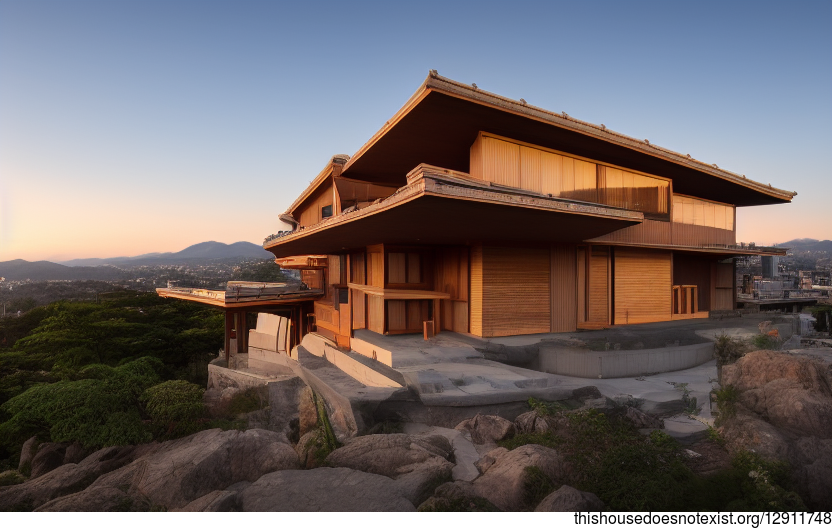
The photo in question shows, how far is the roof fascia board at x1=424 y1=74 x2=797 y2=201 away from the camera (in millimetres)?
8328

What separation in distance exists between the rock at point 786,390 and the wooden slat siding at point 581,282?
5.61 meters

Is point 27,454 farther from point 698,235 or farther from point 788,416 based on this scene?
point 698,235

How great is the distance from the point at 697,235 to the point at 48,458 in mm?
23926

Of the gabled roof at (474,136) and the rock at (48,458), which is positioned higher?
the gabled roof at (474,136)

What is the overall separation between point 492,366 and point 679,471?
4.96 metres

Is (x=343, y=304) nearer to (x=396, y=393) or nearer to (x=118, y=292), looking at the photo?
(x=396, y=393)

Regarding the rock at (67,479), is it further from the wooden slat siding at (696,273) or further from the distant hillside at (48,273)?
the wooden slat siding at (696,273)

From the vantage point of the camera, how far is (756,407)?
254 inches

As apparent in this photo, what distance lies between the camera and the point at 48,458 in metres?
10.4

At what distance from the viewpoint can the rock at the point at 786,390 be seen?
589cm

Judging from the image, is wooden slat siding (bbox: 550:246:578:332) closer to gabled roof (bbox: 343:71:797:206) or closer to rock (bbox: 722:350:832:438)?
gabled roof (bbox: 343:71:797:206)

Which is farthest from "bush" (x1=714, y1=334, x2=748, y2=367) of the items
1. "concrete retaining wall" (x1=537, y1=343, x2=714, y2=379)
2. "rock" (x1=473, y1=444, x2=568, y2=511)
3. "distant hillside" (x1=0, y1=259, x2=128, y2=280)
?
"distant hillside" (x1=0, y1=259, x2=128, y2=280)

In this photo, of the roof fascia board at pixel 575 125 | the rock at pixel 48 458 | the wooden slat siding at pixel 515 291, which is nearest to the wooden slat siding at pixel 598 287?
the wooden slat siding at pixel 515 291

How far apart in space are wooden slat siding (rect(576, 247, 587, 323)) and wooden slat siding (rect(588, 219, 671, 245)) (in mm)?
626
